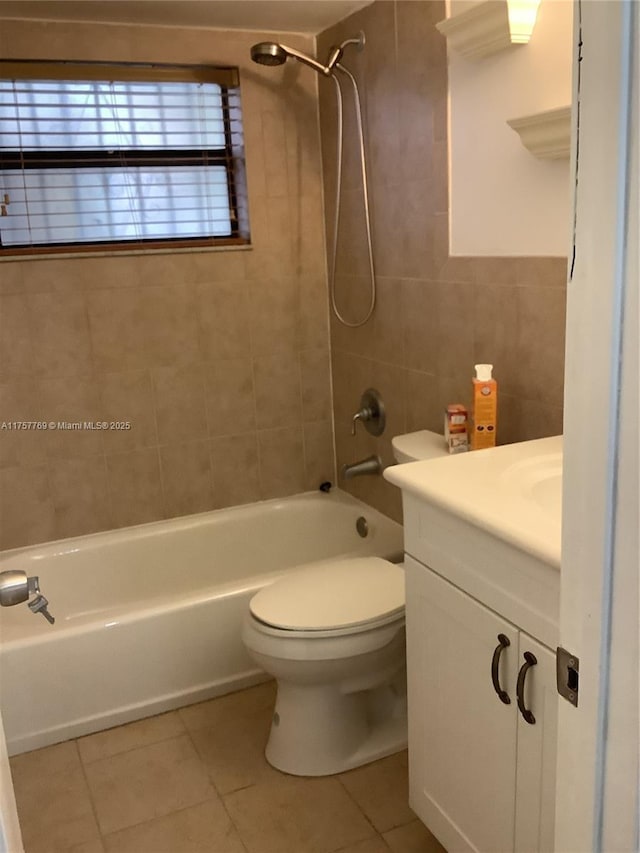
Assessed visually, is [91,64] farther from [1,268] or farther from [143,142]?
[1,268]

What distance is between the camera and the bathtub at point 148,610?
216 centimetres

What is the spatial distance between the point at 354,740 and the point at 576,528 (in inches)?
61.1

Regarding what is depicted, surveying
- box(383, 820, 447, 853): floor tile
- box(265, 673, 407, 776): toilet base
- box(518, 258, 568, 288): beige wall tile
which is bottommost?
box(383, 820, 447, 853): floor tile

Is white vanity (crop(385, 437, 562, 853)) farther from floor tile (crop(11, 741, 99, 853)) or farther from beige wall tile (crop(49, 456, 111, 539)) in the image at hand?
beige wall tile (crop(49, 456, 111, 539))

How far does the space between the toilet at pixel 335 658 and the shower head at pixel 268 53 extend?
1.25 meters

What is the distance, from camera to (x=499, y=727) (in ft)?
4.35

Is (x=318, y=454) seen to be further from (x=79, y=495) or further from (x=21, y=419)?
(x=21, y=419)

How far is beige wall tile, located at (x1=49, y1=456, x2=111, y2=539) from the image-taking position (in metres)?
2.67

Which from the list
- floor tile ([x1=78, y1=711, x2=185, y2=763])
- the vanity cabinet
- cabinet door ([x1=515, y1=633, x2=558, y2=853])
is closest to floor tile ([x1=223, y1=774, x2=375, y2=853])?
the vanity cabinet

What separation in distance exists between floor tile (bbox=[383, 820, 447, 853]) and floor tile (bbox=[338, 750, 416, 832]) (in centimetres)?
2

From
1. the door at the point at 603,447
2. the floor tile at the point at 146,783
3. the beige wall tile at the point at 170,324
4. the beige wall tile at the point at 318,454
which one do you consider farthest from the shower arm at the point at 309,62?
the floor tile at the point at 146,783

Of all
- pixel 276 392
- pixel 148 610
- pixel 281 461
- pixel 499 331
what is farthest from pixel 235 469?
pixel 499 331

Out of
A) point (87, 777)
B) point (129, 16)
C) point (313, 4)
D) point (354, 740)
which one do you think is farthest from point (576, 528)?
point (129, 16)

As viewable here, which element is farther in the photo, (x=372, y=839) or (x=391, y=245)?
(x=391, y=245)
